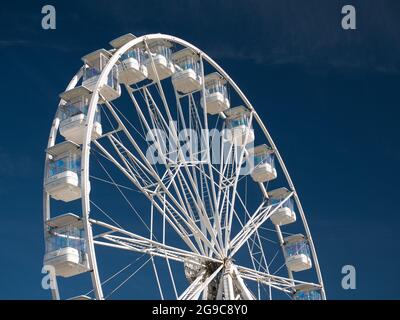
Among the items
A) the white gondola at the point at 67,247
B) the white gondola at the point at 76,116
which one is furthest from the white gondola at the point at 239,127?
the white gondola at the point at 67,247

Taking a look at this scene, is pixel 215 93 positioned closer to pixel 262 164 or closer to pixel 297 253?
pixel 262 164

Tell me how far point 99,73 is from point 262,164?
347 inches

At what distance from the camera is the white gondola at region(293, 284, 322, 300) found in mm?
26888

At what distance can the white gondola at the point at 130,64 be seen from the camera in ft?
79.6

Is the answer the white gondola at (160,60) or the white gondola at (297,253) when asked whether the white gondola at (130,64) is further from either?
the white gondola at (297,253)

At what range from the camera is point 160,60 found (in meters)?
25.5

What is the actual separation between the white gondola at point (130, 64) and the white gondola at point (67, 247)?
5739 mm

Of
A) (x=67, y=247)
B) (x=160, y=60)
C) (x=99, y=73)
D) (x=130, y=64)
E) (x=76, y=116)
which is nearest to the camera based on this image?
(x=67, y=247)

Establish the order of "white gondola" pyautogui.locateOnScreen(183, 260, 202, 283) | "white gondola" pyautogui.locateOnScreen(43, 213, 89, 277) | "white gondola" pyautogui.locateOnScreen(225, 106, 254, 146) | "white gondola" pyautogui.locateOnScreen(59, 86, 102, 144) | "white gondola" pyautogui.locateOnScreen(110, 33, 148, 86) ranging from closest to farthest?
1. "white gondola" pyautogui.locateOnScreen(43, 213, 89, 277)
2. "white gondola" pyautogui.locateOnScreen(59, 86, 102, 144)
3. "white gondola" pyautogui.locateOnScreen(183, 260, 202, 283)
4. "white gondola" pyautogui.locateOnScreen(110, 33, 148, 86)
5. "white gondola" pyautogui.locateOnScreen(225, 106, 254, 146)

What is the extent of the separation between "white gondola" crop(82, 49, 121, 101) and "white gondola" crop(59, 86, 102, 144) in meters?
0.36

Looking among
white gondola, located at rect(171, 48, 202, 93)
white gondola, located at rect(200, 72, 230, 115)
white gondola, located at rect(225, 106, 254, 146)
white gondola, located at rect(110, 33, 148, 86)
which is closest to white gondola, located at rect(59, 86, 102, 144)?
white gondola, located at rect(110, 33, 148, 86)

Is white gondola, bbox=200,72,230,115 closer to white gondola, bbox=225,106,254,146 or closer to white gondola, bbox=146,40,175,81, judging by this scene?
white gondola, bbox=225,106,254,146

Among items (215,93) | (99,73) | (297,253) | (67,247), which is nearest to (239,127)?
(215,93)
